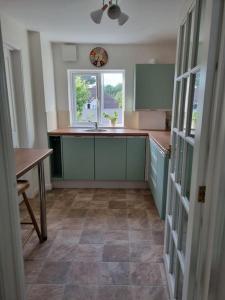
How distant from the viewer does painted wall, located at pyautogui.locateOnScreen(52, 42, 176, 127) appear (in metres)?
3.61

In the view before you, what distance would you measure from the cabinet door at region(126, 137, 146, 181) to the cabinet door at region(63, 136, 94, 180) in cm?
60

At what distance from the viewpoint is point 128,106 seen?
12.5 ft

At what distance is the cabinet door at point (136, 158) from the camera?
3.36 m

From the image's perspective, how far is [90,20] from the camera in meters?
2.50

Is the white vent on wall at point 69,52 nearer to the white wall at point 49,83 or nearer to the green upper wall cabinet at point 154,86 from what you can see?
the white wall at point 49,83

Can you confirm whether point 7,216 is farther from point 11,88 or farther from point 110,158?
point 110,158

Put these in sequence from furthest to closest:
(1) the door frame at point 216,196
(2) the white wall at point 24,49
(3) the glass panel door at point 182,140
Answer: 1. (2) the white wall at point 24,49
2. (3) the glass panel door at point 182,140
3. (1) the door frame at point 216,196

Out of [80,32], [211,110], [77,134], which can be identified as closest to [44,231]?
A: [77,134]

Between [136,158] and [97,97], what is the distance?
1323 millimetres

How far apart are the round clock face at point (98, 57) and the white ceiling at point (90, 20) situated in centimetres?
21

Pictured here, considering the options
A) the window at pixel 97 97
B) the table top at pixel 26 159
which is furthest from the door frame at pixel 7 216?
the window at pixel 97 97

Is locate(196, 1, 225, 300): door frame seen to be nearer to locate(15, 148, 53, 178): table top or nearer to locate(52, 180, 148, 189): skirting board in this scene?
locate(15, 148, 53, 178): table top

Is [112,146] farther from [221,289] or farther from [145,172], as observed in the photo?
[221,289]

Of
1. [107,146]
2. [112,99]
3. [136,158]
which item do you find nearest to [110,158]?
[107,146]
